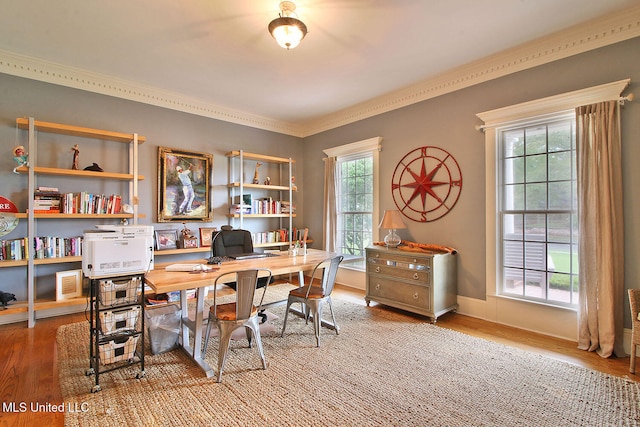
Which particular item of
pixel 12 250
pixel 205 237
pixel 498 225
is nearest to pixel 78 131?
pixel 12 250

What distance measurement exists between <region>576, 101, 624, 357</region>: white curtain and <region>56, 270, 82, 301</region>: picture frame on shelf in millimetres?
5327

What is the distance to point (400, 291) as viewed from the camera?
12.2 ft

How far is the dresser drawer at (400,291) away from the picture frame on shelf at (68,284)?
11.7 feet

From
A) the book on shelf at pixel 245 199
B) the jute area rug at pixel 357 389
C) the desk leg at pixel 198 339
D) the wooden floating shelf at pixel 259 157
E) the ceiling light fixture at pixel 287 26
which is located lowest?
the jute area rug at pixel 357 389

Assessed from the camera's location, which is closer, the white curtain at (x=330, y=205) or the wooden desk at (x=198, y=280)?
the wooden desk at (x=198, y=280)

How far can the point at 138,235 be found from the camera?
2.26 metres

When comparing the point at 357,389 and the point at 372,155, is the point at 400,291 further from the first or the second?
the point at 372,155

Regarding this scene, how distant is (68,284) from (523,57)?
222 inches


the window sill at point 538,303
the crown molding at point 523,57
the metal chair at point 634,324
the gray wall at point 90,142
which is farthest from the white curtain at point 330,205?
the metal chair at point 634,324

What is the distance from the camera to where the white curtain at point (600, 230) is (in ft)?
8.57

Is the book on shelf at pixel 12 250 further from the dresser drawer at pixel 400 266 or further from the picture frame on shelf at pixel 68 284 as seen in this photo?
the dresser drawer at pixel 400 266

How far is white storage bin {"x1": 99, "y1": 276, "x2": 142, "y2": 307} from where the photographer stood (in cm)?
214

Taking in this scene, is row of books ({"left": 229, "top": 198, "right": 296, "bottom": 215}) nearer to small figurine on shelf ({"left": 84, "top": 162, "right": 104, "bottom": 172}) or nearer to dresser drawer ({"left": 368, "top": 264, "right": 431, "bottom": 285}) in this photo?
small figurine on shelf ({"left": 84, "top": 162, "right": 104, "bottom": 172})

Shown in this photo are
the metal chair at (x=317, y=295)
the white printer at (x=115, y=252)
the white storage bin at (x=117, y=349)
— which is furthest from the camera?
the metal chair at (x=317, y=295)
